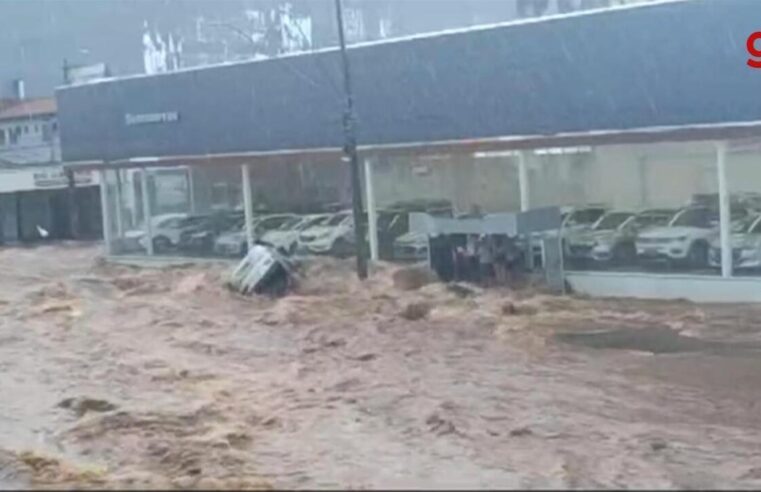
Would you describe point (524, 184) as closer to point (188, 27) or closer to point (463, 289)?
point (463, 289)

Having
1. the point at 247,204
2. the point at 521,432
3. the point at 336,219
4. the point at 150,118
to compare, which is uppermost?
the point at 150,118

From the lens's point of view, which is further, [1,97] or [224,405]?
[1,97]

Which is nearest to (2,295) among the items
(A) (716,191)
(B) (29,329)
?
(B) (29,329)

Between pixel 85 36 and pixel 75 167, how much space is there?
30.2 m

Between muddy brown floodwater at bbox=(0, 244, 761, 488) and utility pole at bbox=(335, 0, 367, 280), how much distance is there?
0.73 meters

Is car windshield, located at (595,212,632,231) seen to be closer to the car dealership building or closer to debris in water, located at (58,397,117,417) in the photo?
the car dealership building

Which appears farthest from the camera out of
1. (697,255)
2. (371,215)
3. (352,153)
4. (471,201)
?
(371,215)

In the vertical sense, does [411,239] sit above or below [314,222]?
below

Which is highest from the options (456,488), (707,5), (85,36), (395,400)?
(85,36)

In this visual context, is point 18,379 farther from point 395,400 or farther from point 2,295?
point 2,295

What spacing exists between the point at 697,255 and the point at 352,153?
9.11 m

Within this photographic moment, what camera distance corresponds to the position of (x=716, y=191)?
2655cm

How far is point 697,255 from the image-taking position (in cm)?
2695

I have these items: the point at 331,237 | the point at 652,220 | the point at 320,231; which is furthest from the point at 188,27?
the point at 652,220
